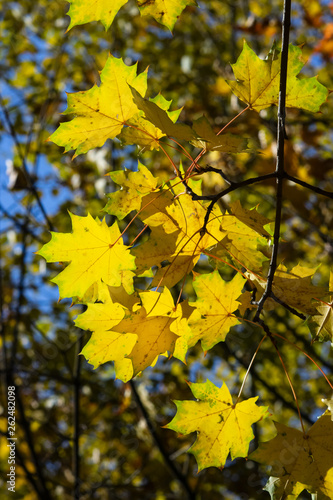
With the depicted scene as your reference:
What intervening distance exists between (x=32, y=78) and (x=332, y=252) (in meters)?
3.55

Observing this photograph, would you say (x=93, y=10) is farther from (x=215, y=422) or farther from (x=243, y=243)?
(x=215, y=422)

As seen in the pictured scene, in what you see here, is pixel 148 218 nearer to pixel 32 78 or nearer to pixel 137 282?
pixel 137 282

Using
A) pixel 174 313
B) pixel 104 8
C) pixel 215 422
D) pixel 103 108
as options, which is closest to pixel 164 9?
pixel 104 8

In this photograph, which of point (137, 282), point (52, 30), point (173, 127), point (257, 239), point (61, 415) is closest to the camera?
point (173, 127)

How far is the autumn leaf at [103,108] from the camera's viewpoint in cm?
104

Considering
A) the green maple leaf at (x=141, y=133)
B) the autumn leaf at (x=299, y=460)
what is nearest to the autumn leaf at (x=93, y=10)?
the green maple leaf at (x=141, y=133)

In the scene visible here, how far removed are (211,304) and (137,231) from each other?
1923 mm

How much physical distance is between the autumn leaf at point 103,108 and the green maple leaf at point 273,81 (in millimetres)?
220

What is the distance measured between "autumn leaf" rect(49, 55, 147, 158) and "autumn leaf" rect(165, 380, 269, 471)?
62cm

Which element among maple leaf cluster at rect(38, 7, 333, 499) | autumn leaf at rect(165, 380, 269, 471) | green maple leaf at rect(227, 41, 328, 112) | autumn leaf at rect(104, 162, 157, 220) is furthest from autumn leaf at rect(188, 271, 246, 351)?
green maple leaf at rect(227, 41, 328, 112)

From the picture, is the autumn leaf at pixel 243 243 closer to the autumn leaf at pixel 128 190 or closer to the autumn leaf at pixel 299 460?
the autumn leaf at pixel 128 190

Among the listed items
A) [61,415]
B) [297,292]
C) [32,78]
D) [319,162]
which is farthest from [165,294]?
[32,78]

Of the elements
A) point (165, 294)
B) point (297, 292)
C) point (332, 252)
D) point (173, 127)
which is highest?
point (173, 127)

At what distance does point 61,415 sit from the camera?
4.27 meters
